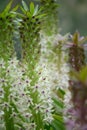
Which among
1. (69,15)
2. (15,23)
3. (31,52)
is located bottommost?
(31,52)

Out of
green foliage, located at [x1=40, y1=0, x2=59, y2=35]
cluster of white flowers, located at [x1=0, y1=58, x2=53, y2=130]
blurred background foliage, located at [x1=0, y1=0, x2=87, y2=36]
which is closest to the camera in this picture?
cluster of white flowers, located at [x1=0, y1=58, x2=53, y2=130]

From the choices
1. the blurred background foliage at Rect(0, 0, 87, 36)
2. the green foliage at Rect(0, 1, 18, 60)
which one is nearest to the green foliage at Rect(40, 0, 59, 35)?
the green foliage at Rect(0, 1, 18, 60)

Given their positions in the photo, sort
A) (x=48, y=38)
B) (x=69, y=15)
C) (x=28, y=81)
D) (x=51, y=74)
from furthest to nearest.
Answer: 1. (x=69, y=15)
2. (x=48, y=38)
3. (x=51, y=74)
4. (x=28, y=81)

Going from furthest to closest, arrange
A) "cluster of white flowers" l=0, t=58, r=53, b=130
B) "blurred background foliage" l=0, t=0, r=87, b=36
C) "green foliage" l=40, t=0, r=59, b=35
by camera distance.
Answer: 1. "blurred background foliage" l=0, t=0, r=87, b=36
2. "green foliage" l=40, t=0, r=59, b=35
3. "cluster of white flowers" l=0, t=58, r=53, b=130

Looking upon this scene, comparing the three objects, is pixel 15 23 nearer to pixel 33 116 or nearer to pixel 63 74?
pixel 33 116

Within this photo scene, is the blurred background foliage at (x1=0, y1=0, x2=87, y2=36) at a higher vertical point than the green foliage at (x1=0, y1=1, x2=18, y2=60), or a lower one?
higher

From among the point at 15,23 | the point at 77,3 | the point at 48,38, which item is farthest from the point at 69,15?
the point at 15,23

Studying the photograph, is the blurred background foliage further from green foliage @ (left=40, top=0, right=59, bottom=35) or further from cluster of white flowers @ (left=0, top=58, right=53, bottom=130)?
cluster of white flowers @ (left=0, top=58, right=53, bottom=130)

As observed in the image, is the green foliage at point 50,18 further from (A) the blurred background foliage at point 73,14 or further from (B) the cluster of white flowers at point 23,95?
(A) the blurred background foliage at point 73,14

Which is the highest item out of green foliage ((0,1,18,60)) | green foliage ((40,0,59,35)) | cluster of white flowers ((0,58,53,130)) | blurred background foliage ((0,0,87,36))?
blurred background foliage ((0,0,87,36))
